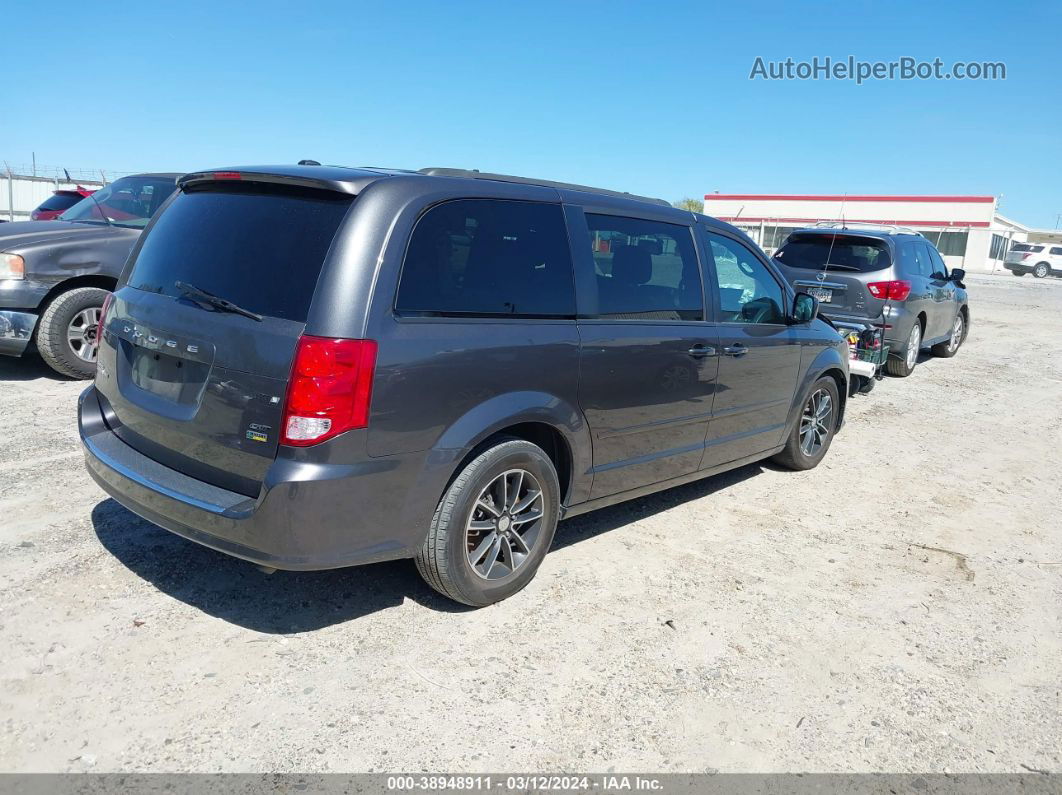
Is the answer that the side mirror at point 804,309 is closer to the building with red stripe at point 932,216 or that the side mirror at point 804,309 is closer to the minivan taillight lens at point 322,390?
the minivan taillight lens at point 322,390

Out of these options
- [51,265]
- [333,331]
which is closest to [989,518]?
[333,331]

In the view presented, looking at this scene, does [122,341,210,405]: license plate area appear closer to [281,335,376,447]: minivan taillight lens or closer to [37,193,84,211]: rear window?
[281,335,376,447]: minivan taillight lens

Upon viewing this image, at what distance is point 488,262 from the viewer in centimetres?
353

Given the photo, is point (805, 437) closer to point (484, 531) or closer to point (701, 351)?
point (701, 351)

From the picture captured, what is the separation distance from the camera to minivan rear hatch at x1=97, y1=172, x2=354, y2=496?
3047 millimetres

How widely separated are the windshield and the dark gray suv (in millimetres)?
6942

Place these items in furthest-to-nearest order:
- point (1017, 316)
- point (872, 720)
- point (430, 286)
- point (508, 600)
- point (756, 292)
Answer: point (1017, 316) → point (756, 292) → point (508, 600) → point (430, 286) → point (872, 720)

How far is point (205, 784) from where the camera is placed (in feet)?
8.25

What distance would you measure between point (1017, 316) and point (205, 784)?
67.8 ft

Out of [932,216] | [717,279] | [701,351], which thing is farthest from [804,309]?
[932,216]

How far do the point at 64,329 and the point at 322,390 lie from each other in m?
5.37

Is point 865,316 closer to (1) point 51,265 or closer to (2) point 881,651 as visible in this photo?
(2) point 881,651

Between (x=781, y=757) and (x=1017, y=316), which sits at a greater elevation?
(x=1017, y=316)

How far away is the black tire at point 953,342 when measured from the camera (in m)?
12.3
